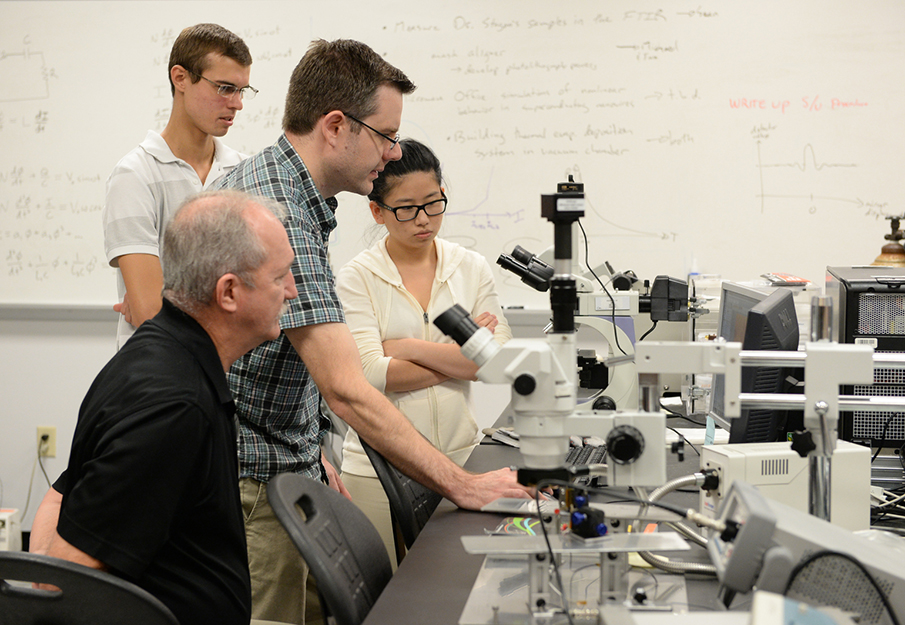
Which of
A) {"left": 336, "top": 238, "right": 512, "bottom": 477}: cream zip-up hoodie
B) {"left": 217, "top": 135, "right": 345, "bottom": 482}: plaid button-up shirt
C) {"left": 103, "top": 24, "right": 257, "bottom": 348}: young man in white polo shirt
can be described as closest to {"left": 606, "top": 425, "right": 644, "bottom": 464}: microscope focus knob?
{"left": 217, "top": 135, "right": 345, "bottom": 482}: plaid button-up shirt

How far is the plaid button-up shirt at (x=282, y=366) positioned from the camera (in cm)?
159

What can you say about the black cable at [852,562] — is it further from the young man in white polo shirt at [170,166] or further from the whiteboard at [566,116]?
the whiteboard at [566,116]

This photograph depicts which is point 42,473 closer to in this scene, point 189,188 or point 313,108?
point 189,188

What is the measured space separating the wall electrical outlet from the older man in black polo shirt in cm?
275

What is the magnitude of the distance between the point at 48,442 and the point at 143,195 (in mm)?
2196

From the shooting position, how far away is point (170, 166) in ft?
7.40

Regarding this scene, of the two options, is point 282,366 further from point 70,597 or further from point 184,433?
point 70,597

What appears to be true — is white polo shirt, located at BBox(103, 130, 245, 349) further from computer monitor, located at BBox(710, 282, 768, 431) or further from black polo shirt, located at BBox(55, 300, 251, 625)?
computer monitor, located at BBox(710, 282, 768, 431)

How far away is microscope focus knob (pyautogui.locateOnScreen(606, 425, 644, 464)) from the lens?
105 cm

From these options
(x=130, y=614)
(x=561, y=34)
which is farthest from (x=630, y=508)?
(x=561, y=34)

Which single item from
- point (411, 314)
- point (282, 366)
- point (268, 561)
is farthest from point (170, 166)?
point (268, 561)

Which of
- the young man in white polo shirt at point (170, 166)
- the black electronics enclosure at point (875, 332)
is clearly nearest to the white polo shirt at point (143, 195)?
the young man in white polo shirt at point (170, 166)

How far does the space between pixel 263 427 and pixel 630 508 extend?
834 mm

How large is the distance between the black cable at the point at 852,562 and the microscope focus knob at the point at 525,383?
37cm
